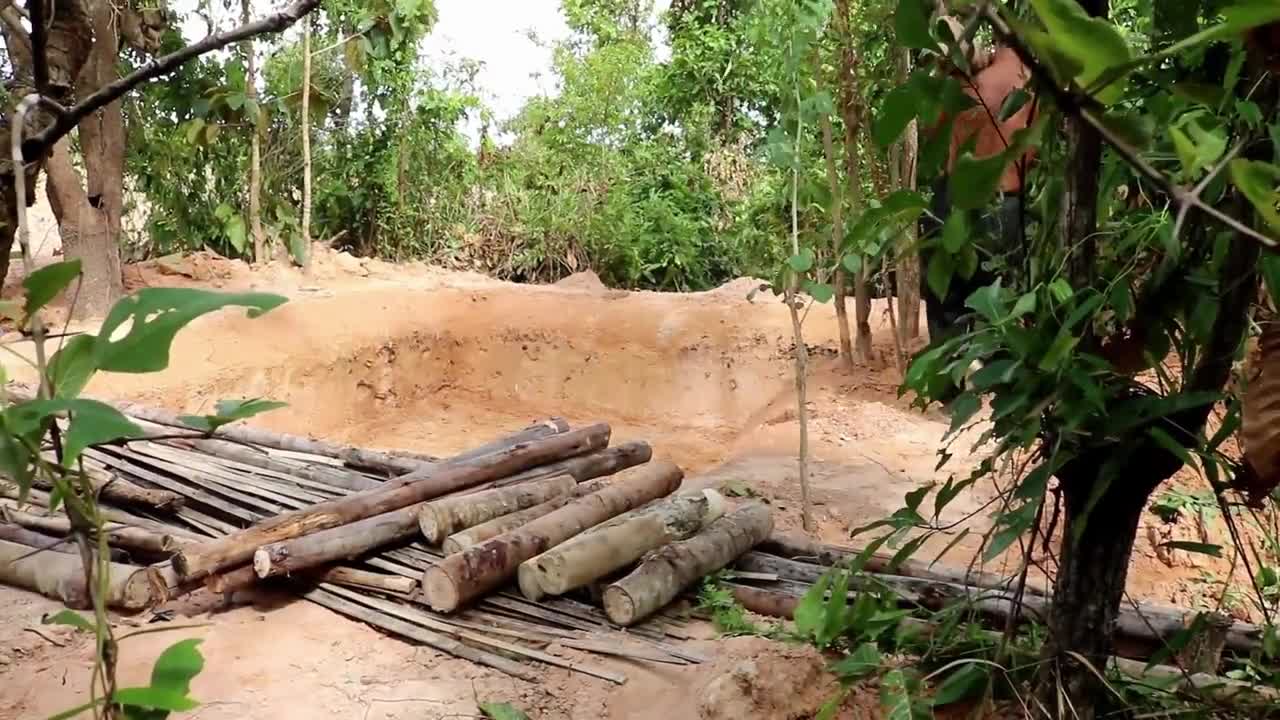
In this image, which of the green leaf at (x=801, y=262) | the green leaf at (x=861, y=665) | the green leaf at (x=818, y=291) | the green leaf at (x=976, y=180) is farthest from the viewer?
the green leaf at (x=818, y=291)

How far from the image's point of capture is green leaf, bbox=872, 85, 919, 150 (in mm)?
999

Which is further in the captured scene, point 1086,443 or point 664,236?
point 664,236

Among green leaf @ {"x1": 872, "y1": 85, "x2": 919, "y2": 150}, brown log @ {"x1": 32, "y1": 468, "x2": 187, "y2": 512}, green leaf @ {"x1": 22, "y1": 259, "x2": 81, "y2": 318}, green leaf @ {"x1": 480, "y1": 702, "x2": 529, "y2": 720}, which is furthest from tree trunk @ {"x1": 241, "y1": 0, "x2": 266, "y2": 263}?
green leaf @ {"x1": 22, "y1": 259, "x2": 81, "y2": 318}

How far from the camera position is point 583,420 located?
26.3 ft

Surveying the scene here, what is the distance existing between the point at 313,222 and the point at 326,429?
182 inches

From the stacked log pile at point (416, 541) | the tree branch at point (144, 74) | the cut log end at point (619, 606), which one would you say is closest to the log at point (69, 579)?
the stacked log pile at point (416, 541)

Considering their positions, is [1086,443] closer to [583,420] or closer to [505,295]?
[583,420]

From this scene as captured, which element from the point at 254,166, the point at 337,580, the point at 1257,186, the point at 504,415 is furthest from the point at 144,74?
the point at 254,166

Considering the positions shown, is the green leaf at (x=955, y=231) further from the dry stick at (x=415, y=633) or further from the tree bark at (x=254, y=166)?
the tree bark at (x=254, y=166)

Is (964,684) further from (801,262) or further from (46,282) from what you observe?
(801,262)

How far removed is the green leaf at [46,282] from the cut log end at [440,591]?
95.5 inches

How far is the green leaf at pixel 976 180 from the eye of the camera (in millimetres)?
812

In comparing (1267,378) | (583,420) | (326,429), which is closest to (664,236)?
(583,420)

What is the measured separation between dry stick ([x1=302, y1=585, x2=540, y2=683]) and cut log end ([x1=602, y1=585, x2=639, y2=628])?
35 cm
